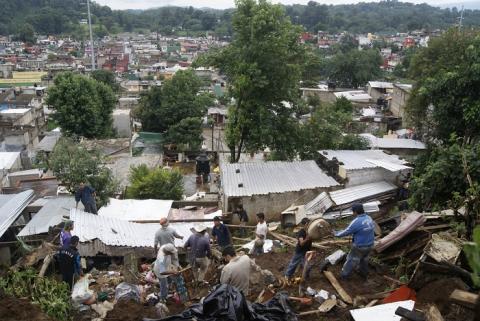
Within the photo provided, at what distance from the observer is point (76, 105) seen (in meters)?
28.7

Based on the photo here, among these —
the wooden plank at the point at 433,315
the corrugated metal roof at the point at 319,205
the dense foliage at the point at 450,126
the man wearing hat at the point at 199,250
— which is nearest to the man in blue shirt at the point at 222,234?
the man wearing hat at the point at 199,250

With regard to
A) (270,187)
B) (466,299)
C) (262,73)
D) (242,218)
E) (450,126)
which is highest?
(262,73)

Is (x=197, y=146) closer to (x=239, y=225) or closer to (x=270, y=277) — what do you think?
(x=239, y=225)

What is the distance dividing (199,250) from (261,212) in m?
5.76

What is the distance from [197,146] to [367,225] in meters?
25.0

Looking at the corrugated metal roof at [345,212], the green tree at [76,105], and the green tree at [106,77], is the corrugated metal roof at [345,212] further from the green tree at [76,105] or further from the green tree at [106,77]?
the green tree at [106,77]

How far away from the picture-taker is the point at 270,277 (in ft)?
25.1

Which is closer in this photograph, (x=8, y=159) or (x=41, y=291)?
(x=41, y=291)

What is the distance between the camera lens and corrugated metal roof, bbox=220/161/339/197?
1315 cm

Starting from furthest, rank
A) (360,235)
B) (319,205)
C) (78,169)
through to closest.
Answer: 1. (78,169)
2. (319,205)
3. (360,235)

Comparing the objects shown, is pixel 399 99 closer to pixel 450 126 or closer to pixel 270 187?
pixel 450 126

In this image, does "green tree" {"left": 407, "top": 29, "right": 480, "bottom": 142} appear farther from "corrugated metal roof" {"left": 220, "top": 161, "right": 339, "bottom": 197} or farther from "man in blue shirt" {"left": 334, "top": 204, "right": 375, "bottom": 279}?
"man in blue shirt" {"left": 334, "top": 204, "right": 375, "bottom": 279}

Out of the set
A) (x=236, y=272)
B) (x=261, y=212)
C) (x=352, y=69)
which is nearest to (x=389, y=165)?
(x=261, y=212)

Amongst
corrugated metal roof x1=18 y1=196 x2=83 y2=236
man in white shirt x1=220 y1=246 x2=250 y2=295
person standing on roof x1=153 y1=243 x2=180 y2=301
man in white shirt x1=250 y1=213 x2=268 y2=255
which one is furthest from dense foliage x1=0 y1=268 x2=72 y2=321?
man in white shirt x1=250 y1=213 x2=268 y2=255
